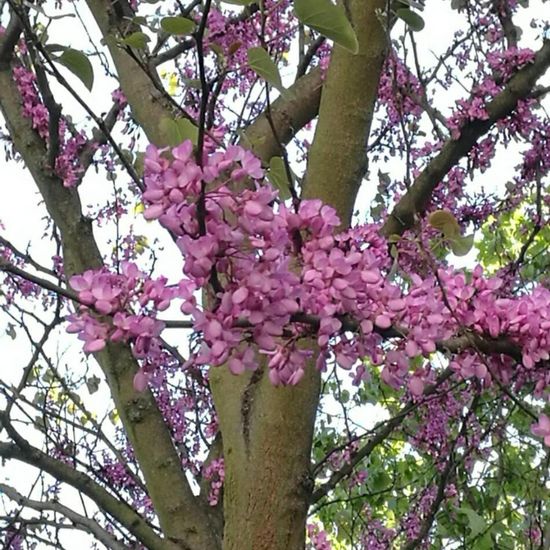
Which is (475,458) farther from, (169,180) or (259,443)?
(169,180)

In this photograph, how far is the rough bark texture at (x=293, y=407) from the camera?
1398 mm

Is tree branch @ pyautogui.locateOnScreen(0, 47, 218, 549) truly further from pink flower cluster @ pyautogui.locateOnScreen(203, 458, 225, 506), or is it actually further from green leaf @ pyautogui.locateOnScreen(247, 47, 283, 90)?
green leaf @ pyautogui.locateOnScreen(247, 47, 283, 90)

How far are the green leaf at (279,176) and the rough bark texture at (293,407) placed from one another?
39 centimetres

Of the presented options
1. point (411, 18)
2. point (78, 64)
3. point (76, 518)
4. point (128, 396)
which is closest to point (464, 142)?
point (411, 18)

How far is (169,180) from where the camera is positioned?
2.55 feet

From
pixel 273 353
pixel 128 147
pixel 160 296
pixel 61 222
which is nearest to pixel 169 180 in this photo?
pixel 160 296

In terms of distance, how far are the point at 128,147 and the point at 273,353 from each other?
1.89m

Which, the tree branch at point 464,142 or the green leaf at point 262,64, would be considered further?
the tree branch at point 464,142

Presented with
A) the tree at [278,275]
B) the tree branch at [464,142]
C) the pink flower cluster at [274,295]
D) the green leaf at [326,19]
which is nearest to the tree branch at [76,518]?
the tree at [278,275]

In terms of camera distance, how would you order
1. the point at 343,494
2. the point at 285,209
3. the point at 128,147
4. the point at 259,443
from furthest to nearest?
1. the point at 343,494
2. the point at 128,147
3. the point at 259,443
4. the point at 285,209

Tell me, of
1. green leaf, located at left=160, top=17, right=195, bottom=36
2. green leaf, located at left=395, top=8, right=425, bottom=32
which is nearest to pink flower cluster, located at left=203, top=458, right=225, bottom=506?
green leaf, located at left=395, top=8, right=425, bottom=32

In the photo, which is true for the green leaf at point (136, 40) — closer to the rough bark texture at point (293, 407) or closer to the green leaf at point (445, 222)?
the green leaf at point (445, 222)

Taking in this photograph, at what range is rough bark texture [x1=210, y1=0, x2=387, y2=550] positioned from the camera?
1.40 m

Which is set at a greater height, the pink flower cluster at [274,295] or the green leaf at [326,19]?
the green leaf at [326,19]
